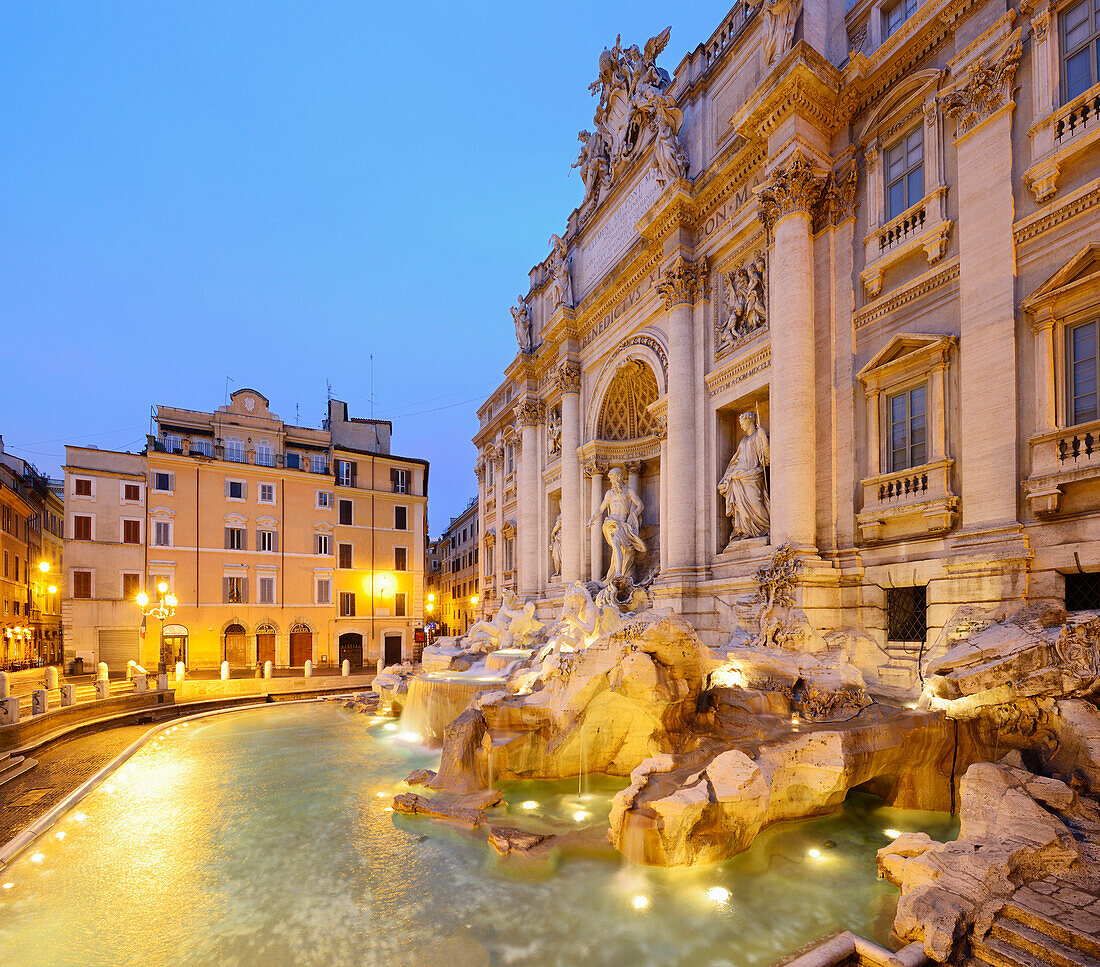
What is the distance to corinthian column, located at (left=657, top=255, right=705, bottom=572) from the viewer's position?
15.3 meters

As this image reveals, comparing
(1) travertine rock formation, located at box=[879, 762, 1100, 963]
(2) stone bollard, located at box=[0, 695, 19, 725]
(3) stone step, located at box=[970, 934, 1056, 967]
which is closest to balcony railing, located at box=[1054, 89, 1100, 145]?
(1) travertine rock formation, located at box=[879, 762, 1100, 963]

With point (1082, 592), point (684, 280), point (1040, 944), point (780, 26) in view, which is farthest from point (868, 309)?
point (1040, 944)

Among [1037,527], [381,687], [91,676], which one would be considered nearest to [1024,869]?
[1037,527]

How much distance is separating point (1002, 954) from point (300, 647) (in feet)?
108

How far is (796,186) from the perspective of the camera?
12133 millimetres

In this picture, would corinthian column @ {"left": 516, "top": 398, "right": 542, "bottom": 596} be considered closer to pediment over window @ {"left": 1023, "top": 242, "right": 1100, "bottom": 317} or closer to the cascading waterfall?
the cascading waterfall

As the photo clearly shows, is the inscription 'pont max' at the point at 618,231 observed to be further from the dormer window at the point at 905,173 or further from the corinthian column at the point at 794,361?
the dormer window at the point at 905,173

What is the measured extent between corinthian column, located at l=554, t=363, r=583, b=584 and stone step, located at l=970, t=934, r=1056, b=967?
15635 millimetres

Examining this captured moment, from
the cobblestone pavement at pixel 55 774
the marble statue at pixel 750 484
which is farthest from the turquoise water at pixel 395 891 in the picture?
the marble statue at pixel 750 484

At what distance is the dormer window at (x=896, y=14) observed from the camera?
37.9 ft

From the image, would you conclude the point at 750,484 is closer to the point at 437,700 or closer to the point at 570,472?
the point at 437,700

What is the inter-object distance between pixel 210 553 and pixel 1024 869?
109 feet

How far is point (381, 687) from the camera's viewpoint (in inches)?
741

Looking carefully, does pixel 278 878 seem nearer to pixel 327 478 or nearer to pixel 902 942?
pixel 902 942
